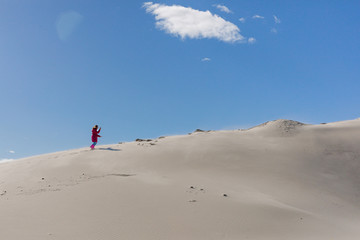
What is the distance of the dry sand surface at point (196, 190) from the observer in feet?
18.9

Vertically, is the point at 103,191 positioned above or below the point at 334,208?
above

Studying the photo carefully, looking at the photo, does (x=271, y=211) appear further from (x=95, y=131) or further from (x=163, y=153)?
(x=95, y=131)

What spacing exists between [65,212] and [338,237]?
5.18 metres

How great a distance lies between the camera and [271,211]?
6.72 meters

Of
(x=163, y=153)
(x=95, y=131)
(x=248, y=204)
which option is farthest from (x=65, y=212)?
(x=95, y=131)

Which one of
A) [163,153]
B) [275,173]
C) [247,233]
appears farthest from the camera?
[163,153]

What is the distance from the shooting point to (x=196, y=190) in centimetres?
769

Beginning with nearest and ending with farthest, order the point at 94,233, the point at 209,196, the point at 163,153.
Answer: the point at 94,233 → the point at 209,196 → the point at 163,153

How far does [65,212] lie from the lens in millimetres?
6223

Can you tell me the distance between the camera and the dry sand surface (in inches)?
227

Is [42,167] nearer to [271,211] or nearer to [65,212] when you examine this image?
[65,212]

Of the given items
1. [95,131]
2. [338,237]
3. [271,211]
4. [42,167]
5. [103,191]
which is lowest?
[338,237]

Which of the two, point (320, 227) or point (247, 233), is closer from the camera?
point (247, 233)

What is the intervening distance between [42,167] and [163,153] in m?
3.81
